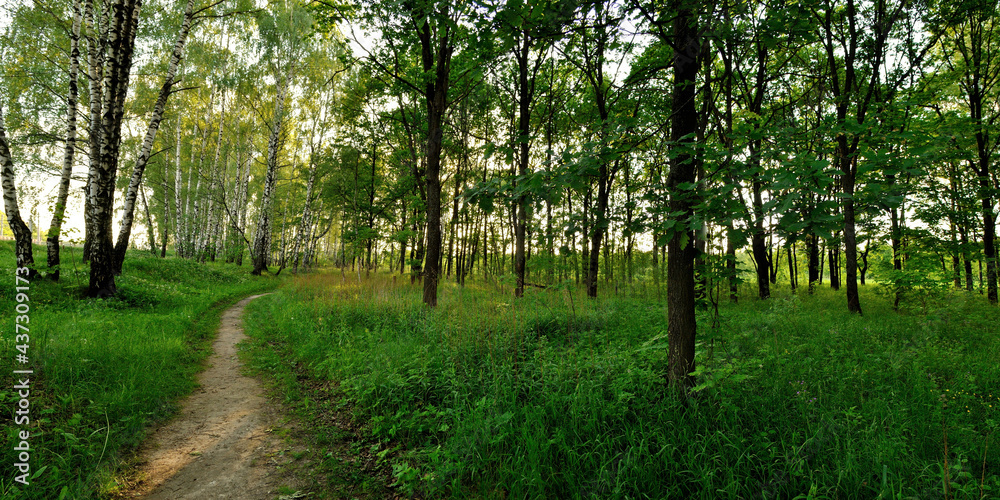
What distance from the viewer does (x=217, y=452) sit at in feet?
11.7

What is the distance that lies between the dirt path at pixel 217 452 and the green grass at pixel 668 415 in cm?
55

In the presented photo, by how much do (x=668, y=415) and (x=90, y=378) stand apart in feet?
20.0

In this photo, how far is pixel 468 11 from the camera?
2816mm

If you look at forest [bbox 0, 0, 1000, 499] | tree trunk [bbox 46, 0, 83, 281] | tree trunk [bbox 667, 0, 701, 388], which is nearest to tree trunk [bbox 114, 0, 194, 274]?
forest [bbox 0, 0, 1000, 499]

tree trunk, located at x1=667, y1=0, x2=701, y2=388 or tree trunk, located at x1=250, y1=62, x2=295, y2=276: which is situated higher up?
tree trunk, located at x1=250, y1=62, x2=295, y2=276

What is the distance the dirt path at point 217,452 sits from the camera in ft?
9.91

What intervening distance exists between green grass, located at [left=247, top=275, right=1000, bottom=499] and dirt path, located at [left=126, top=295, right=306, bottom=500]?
552mm

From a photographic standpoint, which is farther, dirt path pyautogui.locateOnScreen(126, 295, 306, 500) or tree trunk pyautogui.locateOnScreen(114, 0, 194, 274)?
tree trunk pyautogui.locateOnScreen(114, 0, 194, 274)

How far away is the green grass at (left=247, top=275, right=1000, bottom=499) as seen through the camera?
261cm

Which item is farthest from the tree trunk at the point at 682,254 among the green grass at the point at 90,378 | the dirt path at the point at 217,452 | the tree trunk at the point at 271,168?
the tree trunk at the point at 271,168

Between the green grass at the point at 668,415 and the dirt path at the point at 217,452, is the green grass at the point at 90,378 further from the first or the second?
the green grass at the point at 668,415

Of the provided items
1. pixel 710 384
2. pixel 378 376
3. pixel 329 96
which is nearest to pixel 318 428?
pixel 378 376

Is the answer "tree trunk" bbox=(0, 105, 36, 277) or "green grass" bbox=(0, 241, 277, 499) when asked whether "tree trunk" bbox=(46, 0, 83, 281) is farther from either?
"green grass" bbox=(0, 241, 277, 499)

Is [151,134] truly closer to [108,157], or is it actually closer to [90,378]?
[108,157]
